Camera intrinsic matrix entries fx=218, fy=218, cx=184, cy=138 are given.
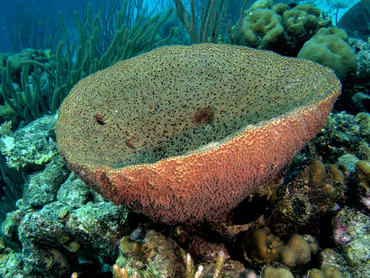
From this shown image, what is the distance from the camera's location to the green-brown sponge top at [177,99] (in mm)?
1649

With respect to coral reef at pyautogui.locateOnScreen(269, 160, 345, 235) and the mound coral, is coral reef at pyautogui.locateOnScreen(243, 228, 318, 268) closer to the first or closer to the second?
coral reef at pyautogui.locateOnScreen(269, 160, 345, 235)

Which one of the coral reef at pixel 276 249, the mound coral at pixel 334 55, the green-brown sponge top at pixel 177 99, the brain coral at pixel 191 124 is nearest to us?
the brain coral at pixel 191 124

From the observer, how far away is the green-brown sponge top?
1.65 meters

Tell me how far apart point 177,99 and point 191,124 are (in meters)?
0.30

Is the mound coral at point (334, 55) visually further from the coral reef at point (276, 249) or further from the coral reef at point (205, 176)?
the coral reef at point (276, 249)

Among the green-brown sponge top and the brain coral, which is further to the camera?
the green-brown sponge top

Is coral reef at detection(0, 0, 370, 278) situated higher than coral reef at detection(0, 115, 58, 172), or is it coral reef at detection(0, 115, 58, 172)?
coral reef at detection(0, 0, 370, 278)

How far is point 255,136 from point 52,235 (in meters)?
2.04

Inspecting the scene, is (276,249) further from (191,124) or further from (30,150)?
(30,150)

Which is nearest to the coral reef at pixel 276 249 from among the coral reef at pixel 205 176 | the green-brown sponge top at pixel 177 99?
the coral reef at pixel 205 176

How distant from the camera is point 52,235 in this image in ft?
6.66

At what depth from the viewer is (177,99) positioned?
2033mm

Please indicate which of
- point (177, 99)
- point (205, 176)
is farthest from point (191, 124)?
point (205, 176)

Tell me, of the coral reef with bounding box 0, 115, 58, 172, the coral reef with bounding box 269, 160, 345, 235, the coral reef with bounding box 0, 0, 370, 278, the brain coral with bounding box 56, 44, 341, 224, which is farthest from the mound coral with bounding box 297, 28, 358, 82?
the coral reef with bounding box 0, 115, 58, 172
